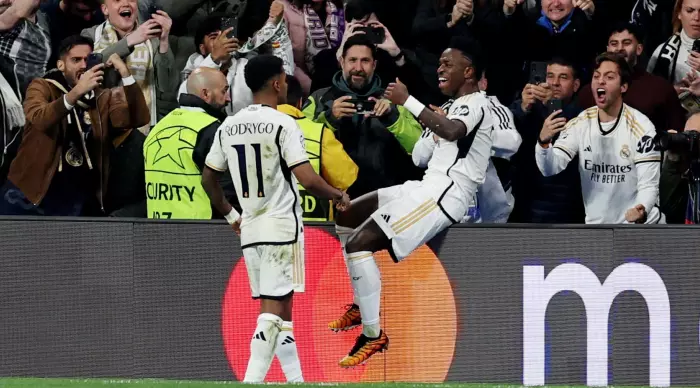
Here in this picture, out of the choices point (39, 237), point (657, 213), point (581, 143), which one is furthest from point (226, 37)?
point (657, 213)

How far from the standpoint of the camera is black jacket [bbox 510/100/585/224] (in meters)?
9.82

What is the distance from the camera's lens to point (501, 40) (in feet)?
34.2

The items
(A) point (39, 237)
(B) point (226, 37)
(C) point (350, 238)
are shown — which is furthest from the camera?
(B) point (226, 37)

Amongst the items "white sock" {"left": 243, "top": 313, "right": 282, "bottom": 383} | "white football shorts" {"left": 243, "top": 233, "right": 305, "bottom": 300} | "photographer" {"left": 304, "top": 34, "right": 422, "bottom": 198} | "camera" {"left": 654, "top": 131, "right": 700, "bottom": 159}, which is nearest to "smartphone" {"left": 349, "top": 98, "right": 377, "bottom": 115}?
"photographer" {"left": 304, "top": 34, "right": 422, "bottom": 198}

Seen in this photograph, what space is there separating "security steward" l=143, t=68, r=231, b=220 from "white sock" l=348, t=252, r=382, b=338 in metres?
1.34

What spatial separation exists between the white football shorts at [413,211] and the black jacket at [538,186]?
45.3 inches

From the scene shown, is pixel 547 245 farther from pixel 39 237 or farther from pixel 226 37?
pixel 39 237

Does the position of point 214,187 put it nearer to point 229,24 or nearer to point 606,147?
point 229,24

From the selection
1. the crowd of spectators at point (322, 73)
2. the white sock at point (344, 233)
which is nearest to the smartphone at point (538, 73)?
the crowd of spectators at point (322, 73)

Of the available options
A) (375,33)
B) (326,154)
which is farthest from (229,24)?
(326,154)

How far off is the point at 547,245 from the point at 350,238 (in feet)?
4.91

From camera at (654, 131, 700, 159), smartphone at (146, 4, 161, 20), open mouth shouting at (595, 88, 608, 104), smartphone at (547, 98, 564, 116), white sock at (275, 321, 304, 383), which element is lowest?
white sock at (275, 321, 304, 383)

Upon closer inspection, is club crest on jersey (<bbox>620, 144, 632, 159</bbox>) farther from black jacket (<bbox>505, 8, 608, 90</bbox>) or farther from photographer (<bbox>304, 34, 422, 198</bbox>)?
photographer (<bbox>304, 34, 422, 198</bbox>)

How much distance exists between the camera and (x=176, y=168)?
29.8 ft
